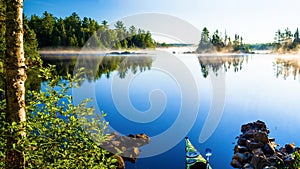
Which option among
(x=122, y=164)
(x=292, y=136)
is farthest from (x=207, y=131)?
(x=122, y=164)

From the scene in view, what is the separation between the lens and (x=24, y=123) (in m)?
2.37

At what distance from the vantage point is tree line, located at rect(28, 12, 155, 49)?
185 ft

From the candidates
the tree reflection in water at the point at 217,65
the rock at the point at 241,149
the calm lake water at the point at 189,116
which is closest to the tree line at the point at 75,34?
the tree reflection in water at the point at 217,65

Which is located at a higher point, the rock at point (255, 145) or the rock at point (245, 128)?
the rock at point (255, 145)

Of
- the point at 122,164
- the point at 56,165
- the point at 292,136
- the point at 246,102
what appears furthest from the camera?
the point at 246,102

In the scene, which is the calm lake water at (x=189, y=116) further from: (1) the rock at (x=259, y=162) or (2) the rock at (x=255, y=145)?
(1) the rock at (x=259, y=162)

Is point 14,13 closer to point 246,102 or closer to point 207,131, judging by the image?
point 207,131

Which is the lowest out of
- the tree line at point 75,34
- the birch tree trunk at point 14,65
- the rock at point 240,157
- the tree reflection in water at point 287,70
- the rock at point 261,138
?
the rock at point 240,157

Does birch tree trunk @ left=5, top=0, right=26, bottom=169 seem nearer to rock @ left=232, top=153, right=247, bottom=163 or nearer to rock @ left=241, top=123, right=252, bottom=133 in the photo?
rock @ left=232, top=153, right=247, bottom=163

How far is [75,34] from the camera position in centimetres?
6222

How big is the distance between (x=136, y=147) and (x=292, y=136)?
884 centimetres

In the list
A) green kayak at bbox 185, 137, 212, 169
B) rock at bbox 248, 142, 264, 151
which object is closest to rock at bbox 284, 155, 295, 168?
rock at bbox 248, 142, 264, 151

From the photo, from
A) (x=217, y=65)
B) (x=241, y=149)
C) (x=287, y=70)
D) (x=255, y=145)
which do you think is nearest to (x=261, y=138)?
(x=255, y=145)

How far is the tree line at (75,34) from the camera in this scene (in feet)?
185
